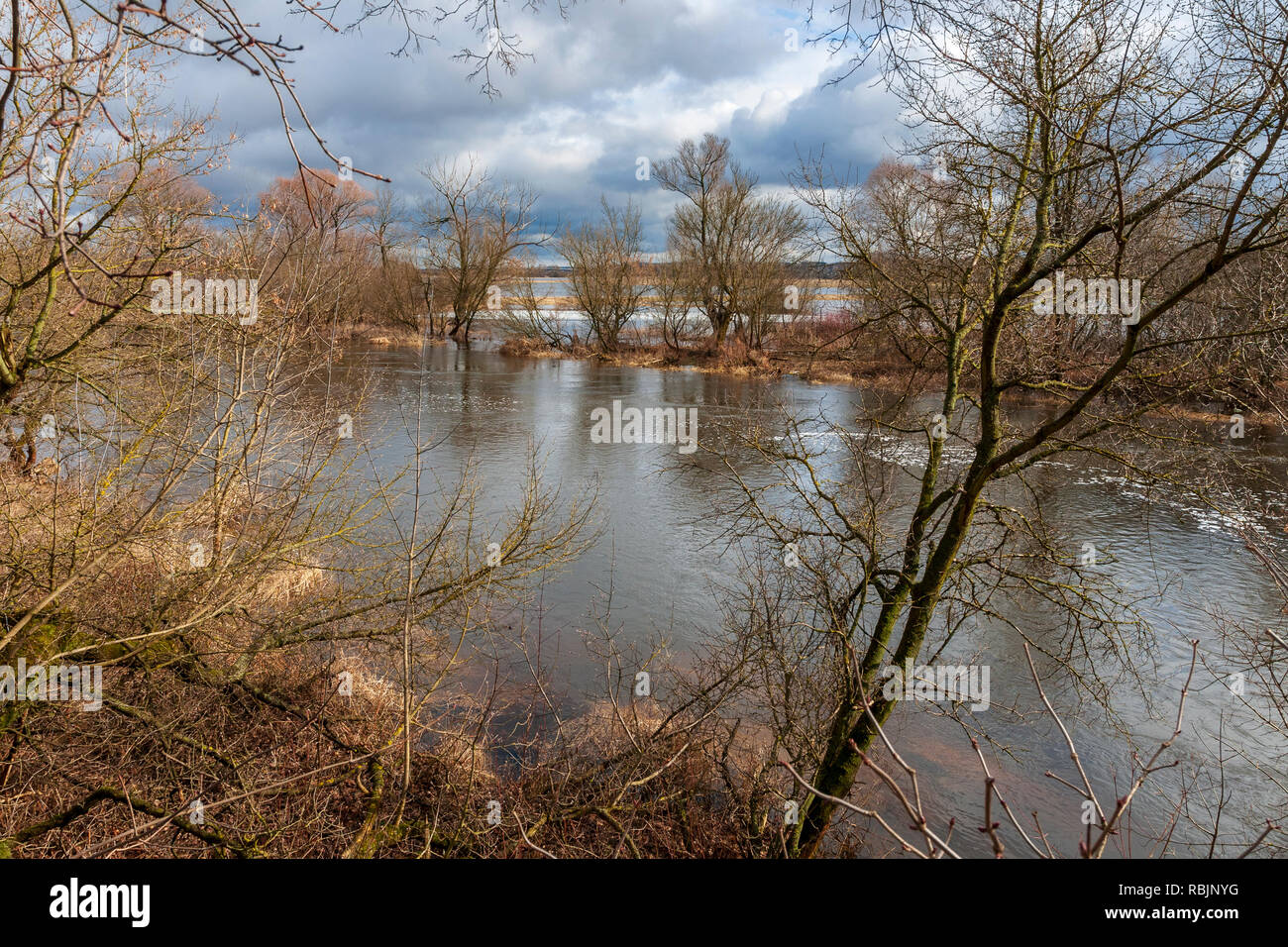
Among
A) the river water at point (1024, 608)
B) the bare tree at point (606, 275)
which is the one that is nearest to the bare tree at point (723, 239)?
the bare tree at point (606, 275)

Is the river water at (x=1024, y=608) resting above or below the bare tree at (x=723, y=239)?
below

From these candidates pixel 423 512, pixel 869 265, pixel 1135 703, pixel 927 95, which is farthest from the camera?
pixel 423 512

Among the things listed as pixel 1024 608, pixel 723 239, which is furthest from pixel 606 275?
pixel 1024 608

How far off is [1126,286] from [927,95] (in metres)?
2.04

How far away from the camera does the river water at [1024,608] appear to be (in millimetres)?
6391

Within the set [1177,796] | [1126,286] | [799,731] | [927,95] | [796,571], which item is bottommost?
[1177,796]

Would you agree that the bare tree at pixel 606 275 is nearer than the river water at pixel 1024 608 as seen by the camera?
No

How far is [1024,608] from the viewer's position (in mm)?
8664

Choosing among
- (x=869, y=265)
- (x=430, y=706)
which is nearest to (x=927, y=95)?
(x=869, y=265)

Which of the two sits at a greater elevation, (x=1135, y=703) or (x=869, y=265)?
(x=869, y=265)

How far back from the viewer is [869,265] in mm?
7059

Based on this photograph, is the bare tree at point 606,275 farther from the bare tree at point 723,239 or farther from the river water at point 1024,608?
the river water at point 1024,608
